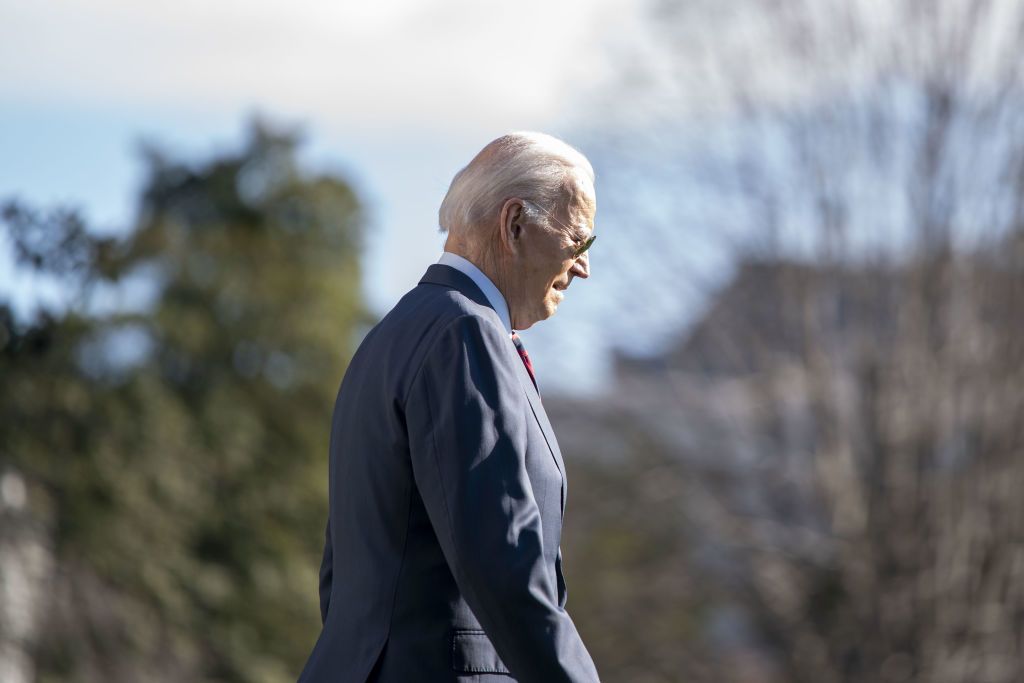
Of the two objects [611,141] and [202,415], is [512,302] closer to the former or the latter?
[611,141]

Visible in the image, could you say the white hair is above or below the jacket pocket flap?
above

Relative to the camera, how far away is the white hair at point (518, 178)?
1.90 metres

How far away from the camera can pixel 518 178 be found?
1.90 metres

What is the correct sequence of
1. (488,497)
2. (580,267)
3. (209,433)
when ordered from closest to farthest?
(488,497)
(580,267)
(209,433)

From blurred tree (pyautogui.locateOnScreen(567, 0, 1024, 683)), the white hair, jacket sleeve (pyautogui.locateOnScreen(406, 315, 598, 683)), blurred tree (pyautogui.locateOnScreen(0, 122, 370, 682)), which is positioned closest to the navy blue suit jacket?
jacket sleeve (pyautogui.locateOnScreen(406, 315, 598, 683))

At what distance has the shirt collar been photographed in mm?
1911

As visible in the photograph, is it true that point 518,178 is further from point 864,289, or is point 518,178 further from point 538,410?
point 864,289

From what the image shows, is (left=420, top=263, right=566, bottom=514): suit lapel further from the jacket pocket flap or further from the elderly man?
the jacket pocket flap

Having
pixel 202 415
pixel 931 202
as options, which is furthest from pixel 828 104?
pixel 202 415

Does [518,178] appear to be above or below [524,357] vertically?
above

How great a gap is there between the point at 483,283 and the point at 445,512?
38cm

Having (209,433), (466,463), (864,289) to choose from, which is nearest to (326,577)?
(466,463)

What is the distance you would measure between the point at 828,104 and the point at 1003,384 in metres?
3.47

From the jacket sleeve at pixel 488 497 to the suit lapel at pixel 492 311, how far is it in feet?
0.27
